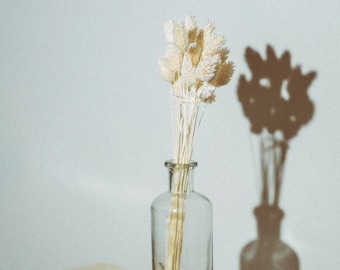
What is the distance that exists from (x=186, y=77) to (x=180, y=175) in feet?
0.62

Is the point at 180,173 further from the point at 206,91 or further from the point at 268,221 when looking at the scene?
the point at 268,221

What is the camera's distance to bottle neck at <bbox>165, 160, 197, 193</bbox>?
0.83 metres

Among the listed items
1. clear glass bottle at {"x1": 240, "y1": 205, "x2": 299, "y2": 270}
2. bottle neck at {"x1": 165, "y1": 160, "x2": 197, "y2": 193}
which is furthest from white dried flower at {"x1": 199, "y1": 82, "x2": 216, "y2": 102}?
clear glass bottle at {"x1": 240, "y1": 205, "x2": 299, "y2": 270}

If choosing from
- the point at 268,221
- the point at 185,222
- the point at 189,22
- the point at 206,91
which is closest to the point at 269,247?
the point at 268,221

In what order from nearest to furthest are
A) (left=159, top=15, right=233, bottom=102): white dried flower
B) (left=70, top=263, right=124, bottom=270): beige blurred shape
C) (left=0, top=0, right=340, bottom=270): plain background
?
(left=159, top=15, right=233, bottom=102): white dried flower → (left=0, top=0, right=340, bottom=270): plain background → (left=70, top=263, right=124, bottom=270): beige blurred shape

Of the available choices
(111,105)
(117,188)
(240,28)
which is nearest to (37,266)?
(117,188)

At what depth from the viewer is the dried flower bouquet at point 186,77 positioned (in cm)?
76

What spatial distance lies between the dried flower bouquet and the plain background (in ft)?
0.67

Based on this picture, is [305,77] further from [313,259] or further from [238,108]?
[313,259]

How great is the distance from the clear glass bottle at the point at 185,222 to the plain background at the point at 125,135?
157 millimetres

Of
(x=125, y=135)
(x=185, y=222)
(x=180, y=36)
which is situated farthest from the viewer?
(x=125, y=135)

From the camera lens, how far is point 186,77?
0.77 metres

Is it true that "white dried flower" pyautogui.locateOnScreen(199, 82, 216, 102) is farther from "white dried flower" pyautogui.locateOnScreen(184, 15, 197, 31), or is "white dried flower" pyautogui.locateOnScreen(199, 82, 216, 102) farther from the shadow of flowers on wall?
the shadow of flowers on wall

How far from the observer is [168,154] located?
1.12 m
